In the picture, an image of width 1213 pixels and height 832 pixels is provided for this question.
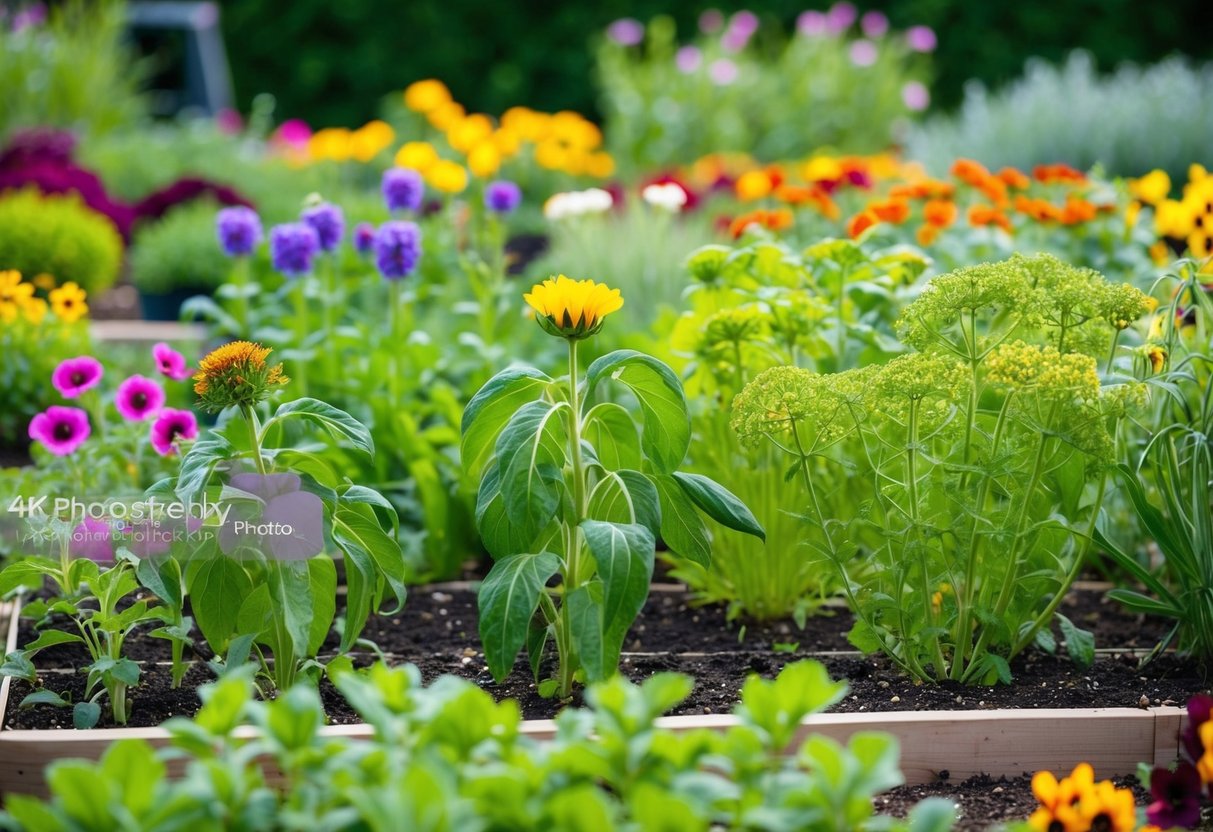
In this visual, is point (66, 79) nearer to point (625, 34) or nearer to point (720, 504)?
point (625, 34)

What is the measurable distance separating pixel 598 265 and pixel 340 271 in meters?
0.88

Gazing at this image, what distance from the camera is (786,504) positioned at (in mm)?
2484

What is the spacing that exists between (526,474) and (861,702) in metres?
0.69

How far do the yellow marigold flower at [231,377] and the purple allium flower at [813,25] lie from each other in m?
6.93

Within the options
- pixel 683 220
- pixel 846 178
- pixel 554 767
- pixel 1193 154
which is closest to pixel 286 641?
Result: pixel 554 767

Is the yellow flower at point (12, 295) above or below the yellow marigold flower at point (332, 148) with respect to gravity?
below

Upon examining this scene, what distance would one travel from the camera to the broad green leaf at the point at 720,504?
180 cm

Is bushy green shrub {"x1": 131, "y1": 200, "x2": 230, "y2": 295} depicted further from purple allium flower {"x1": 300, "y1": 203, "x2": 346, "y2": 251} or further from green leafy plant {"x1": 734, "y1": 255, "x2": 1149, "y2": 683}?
green leafy plant {"x1": 734, "y1": 255, "x2": 1149, "y2": 683}

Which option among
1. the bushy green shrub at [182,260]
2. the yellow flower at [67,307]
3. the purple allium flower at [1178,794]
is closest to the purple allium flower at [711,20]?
the bushy green shrub at [182,260]

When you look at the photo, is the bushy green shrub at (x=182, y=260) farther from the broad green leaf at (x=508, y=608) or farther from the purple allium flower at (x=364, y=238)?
the broad green leaf at (x=508, y=608)

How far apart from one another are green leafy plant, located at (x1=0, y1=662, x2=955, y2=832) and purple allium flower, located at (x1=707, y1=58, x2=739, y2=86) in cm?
631

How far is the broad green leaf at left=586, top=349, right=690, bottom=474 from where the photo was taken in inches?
73.4

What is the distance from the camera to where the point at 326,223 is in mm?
2941

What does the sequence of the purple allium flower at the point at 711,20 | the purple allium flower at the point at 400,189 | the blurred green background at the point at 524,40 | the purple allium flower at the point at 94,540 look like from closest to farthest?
the purple allium flower at the point at 94,540, the purple allium flower at the point at 400,189, the purple allium flower at the point at 711,20, the blurred green background at the point at 524,40
